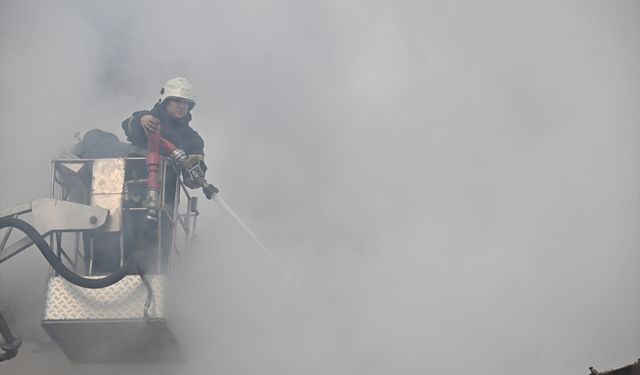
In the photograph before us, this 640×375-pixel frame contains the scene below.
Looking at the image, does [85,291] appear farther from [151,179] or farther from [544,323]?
[544,323]

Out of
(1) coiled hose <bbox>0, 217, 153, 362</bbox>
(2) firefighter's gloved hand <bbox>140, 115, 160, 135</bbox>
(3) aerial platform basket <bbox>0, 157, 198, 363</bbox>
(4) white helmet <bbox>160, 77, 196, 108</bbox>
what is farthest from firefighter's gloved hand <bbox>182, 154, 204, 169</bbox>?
(1) coiled hose <bbox>0, 217, 153, 362</bbox>

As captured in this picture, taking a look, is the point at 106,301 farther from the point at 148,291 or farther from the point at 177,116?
the point at 177,116

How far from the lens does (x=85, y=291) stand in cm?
950

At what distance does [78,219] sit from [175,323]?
4.22 feet

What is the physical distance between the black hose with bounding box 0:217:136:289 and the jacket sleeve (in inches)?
49.3

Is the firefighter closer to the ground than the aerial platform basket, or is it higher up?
higher up

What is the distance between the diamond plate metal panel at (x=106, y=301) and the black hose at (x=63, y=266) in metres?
0.21

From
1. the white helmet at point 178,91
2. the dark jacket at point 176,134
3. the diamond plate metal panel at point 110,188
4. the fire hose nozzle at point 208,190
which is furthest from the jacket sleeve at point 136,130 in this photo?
the fire hose nozzle at point 208,190

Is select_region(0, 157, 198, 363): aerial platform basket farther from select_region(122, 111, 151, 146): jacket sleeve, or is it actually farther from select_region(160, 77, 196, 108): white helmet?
select_region(160, 77, 196, 108): white helmet

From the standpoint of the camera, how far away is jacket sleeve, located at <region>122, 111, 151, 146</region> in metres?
10.0

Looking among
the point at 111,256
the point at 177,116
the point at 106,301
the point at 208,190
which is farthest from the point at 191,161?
the point at 106,301

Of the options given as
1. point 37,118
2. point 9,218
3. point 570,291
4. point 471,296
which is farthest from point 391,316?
point 37,118

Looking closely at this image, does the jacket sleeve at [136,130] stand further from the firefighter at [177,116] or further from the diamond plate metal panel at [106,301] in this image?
the diamond plate metal panel at [106,301]

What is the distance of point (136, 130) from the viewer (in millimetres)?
10055
